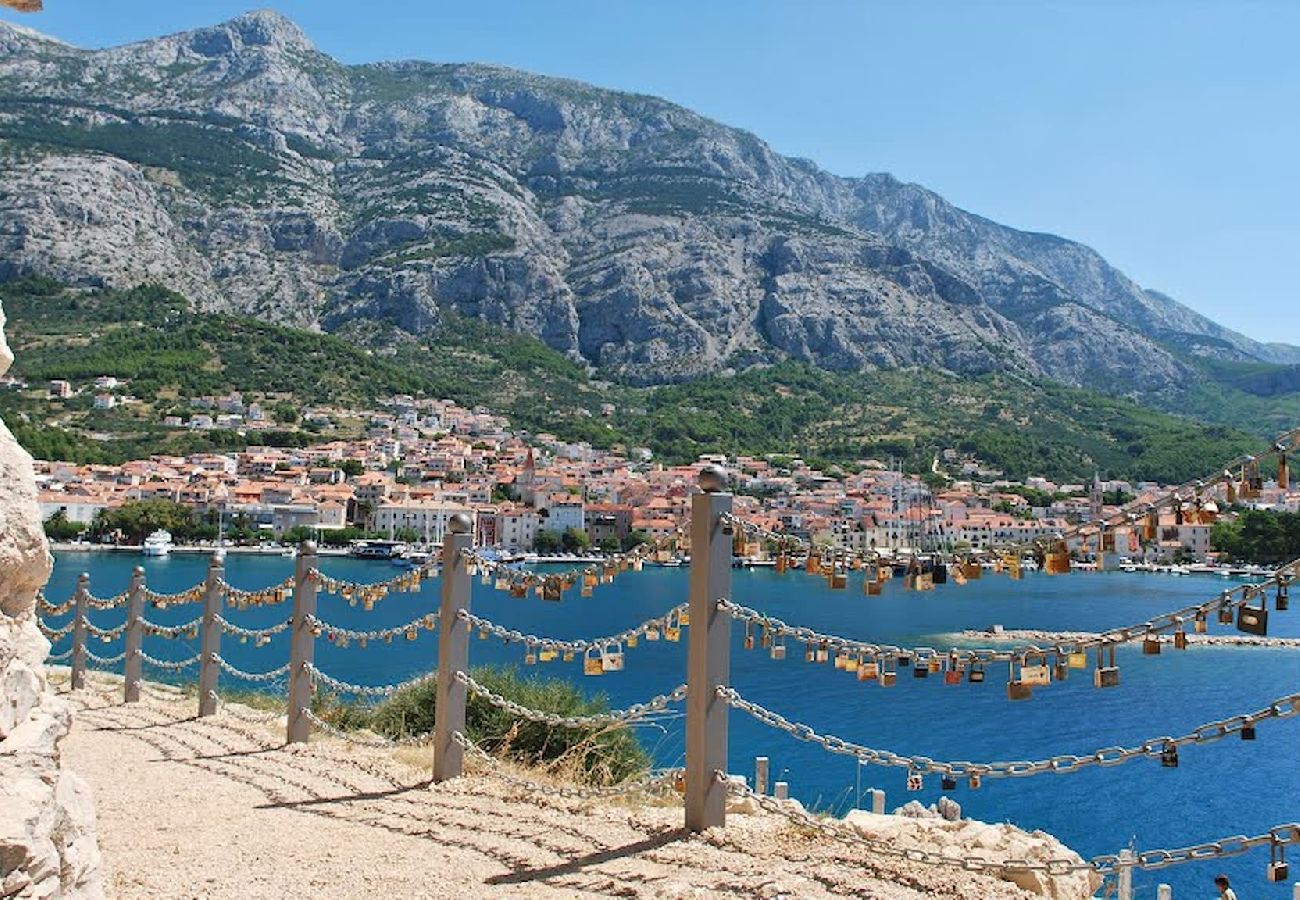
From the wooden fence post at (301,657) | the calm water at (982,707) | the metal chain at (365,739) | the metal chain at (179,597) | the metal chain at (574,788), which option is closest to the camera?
the metal chain at (574,788)

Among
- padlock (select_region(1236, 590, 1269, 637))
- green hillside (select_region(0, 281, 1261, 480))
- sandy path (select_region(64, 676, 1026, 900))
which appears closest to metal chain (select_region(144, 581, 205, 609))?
sandy path (select_region(64, 676, 1026, 900))

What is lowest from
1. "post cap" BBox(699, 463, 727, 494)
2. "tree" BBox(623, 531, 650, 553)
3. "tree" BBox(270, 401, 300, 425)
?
"tree" BBox(623, 531, 650, 553)

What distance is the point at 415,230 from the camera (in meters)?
110

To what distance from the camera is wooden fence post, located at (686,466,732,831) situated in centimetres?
385

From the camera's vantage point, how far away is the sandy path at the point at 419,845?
134 inches

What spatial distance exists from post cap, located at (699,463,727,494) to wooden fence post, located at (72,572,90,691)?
7171 mm

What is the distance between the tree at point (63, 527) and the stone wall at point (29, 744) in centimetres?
6900

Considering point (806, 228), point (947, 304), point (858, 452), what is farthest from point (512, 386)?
point (947, 304)

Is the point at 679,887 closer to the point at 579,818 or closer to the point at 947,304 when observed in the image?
the point at 579,818

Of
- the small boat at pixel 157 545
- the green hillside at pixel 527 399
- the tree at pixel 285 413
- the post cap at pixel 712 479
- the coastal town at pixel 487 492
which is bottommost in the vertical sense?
the small boat at pixel 157 545

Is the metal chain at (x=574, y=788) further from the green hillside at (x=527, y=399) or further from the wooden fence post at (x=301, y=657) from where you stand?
the green hillside at (x=527, y=399)

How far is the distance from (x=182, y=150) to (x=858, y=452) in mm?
77478

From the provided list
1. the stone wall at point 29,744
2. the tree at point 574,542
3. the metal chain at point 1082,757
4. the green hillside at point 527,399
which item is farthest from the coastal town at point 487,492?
the stone wall at point 29,744

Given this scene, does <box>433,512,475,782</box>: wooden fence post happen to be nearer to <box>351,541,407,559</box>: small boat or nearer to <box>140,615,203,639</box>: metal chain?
<box>140,615,203,639</box>: metal chain
